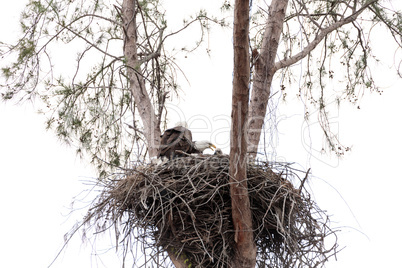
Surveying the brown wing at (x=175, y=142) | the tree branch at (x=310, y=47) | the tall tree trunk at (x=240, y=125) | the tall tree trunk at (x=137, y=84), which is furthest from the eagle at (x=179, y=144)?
the tree branch at (x=310, y=47)

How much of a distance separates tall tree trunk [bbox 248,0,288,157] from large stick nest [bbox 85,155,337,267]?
2.09 ft

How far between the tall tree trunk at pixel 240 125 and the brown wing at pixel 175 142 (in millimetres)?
618

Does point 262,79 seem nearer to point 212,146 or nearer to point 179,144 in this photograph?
point 212,146

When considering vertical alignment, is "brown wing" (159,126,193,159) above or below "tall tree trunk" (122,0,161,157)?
below

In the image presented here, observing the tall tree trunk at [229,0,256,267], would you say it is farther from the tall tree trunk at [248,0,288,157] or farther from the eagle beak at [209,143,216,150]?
the tall tree trunk at [248,0,288,157]

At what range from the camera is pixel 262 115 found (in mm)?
4012

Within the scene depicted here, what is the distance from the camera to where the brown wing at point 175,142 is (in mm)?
3686

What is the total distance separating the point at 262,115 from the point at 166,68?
1.22 metres

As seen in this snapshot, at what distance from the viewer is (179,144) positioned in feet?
12.1

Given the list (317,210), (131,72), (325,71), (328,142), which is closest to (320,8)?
(325,71)

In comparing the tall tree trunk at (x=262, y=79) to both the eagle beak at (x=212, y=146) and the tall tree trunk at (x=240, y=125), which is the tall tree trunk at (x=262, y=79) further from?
the tall tree trunk at (x=240, y=125)

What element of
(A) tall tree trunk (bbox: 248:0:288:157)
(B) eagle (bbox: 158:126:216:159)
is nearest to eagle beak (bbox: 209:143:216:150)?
(B) eagle (bbox: 158:126:216:159)

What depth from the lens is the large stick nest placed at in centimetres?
323

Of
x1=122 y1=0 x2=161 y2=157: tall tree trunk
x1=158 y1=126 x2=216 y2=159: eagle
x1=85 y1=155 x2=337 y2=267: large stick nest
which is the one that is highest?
x1=122 y1=0 x2=161 y2=157: tall tree trunk
